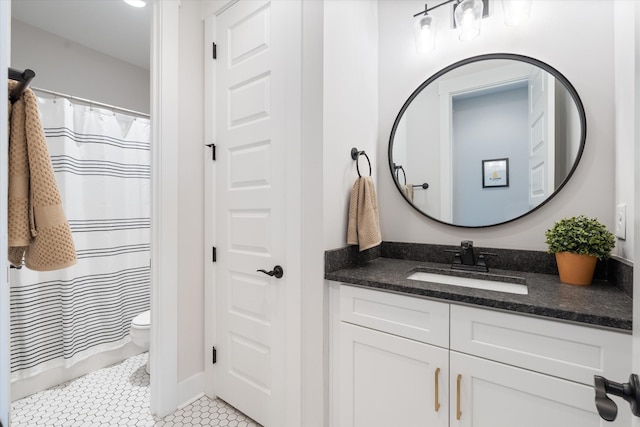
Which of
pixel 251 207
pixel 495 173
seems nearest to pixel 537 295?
pixel 495 173

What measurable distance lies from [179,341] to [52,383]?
1.04 metres

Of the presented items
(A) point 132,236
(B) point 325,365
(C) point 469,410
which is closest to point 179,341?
(B) point 325,365

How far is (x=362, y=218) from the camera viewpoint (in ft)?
4.83

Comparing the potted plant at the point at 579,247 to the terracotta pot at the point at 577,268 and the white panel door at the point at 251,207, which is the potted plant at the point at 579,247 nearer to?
the terracotta pot at the point at 577,268

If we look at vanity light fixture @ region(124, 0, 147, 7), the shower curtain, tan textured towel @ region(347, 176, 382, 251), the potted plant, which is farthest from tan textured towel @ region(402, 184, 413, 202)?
vanity light fixture @ region(124, 0, 147, 7)

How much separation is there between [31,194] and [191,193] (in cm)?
117

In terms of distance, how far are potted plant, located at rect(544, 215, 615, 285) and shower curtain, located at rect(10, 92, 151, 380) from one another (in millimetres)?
2815

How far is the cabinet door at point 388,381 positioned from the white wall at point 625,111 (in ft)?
2.73

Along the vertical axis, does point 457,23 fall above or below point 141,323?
above

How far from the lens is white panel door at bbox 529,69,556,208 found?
140 centimetres

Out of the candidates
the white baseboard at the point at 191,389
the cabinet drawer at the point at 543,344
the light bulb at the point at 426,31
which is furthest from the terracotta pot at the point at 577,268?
the white baseboard at the point at 191,389

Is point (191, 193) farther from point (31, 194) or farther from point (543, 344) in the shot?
point (543, 344)

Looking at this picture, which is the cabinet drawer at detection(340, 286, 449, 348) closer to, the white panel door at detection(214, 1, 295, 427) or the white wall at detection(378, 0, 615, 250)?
the white panel door at detection(214, 1, 295, 427)

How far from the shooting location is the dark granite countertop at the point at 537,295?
86 cm
